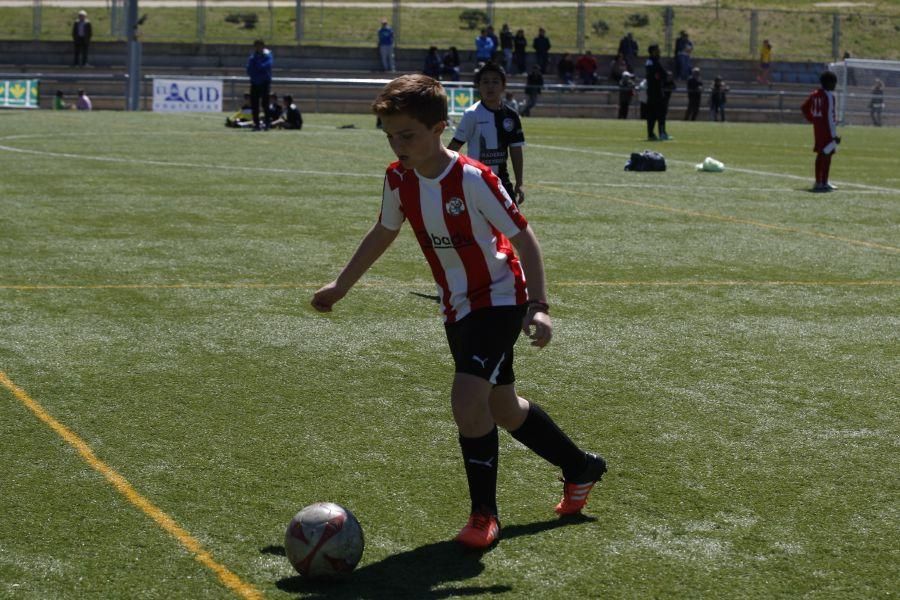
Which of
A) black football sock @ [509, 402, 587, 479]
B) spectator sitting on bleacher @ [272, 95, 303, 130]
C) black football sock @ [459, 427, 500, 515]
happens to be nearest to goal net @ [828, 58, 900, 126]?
spectator sitting on bleacher @ [272, 95, 303, 130]

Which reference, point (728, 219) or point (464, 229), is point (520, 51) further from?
point (464, 229)

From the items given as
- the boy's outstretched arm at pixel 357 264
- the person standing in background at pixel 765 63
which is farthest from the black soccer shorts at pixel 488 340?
the person standing in background at pixel 765 63

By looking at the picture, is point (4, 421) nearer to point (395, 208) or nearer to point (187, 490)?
point (187, 490)

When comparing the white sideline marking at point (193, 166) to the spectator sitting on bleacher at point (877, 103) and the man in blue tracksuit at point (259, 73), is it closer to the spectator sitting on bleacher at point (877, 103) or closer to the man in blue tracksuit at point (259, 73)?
the man in blue tracksuit at point (259, 73)

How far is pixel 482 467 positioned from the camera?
5.34 meters

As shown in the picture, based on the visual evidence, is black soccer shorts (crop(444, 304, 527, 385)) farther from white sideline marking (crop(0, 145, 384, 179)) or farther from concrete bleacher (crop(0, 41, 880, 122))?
concrete bleacher (crop(0, 41, 880, 122))

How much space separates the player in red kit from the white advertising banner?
22.7m

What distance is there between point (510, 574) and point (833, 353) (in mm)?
4786

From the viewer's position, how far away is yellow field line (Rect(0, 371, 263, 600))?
190 inches

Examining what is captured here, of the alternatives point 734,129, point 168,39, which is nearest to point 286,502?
point 734,129

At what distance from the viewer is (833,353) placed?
9.13 meters

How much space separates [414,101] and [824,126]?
17.5m

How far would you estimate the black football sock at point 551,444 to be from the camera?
567 cm

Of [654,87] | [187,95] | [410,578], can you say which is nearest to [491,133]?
[410,578]
